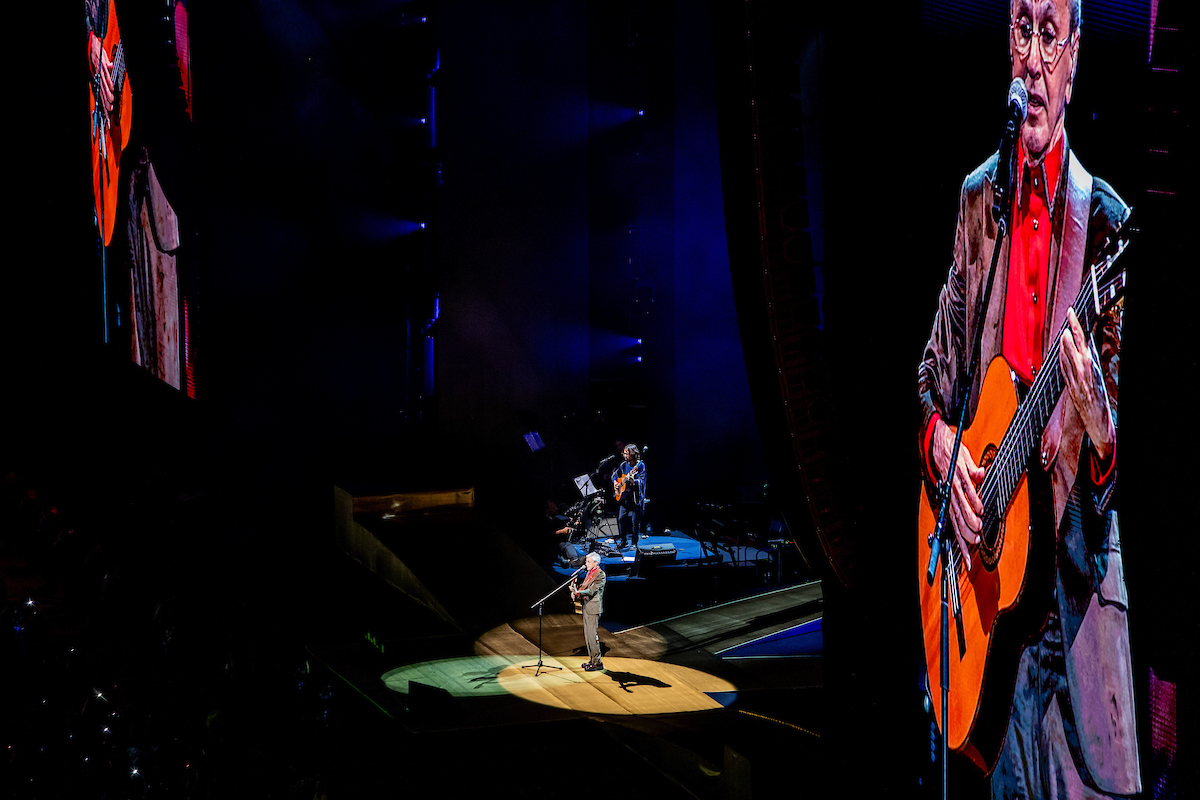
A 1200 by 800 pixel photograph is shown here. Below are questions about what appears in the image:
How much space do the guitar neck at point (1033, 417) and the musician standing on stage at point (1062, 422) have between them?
0.03m

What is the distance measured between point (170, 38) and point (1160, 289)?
34.8 feet

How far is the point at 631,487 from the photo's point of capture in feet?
58.2

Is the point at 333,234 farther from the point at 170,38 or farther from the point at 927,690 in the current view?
the point at 927,690

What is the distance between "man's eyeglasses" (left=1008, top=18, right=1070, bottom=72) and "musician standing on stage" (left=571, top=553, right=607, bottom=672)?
895 cm

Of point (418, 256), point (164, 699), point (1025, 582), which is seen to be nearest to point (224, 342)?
point (418, 256)

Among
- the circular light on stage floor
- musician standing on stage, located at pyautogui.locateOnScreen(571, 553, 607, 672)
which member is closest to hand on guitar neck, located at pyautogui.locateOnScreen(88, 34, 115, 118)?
the circular light on stage floor

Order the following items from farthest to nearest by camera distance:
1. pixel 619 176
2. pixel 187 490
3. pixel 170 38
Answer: pixel 619 176
pixel 187 490
pixel 170 38

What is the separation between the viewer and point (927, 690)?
4.84m

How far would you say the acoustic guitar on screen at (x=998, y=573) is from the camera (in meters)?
3.77

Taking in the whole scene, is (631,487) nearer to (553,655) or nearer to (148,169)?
(553,655)

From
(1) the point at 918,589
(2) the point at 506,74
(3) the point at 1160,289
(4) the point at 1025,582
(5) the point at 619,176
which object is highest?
(2) the point at 506,74

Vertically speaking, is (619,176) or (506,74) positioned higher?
(506,74)

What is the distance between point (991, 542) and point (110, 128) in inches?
429

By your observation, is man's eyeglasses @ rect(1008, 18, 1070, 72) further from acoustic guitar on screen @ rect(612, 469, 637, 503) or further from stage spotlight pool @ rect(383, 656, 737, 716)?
acoustic guitar on screen @ rect(612, 469, 637, 503)
